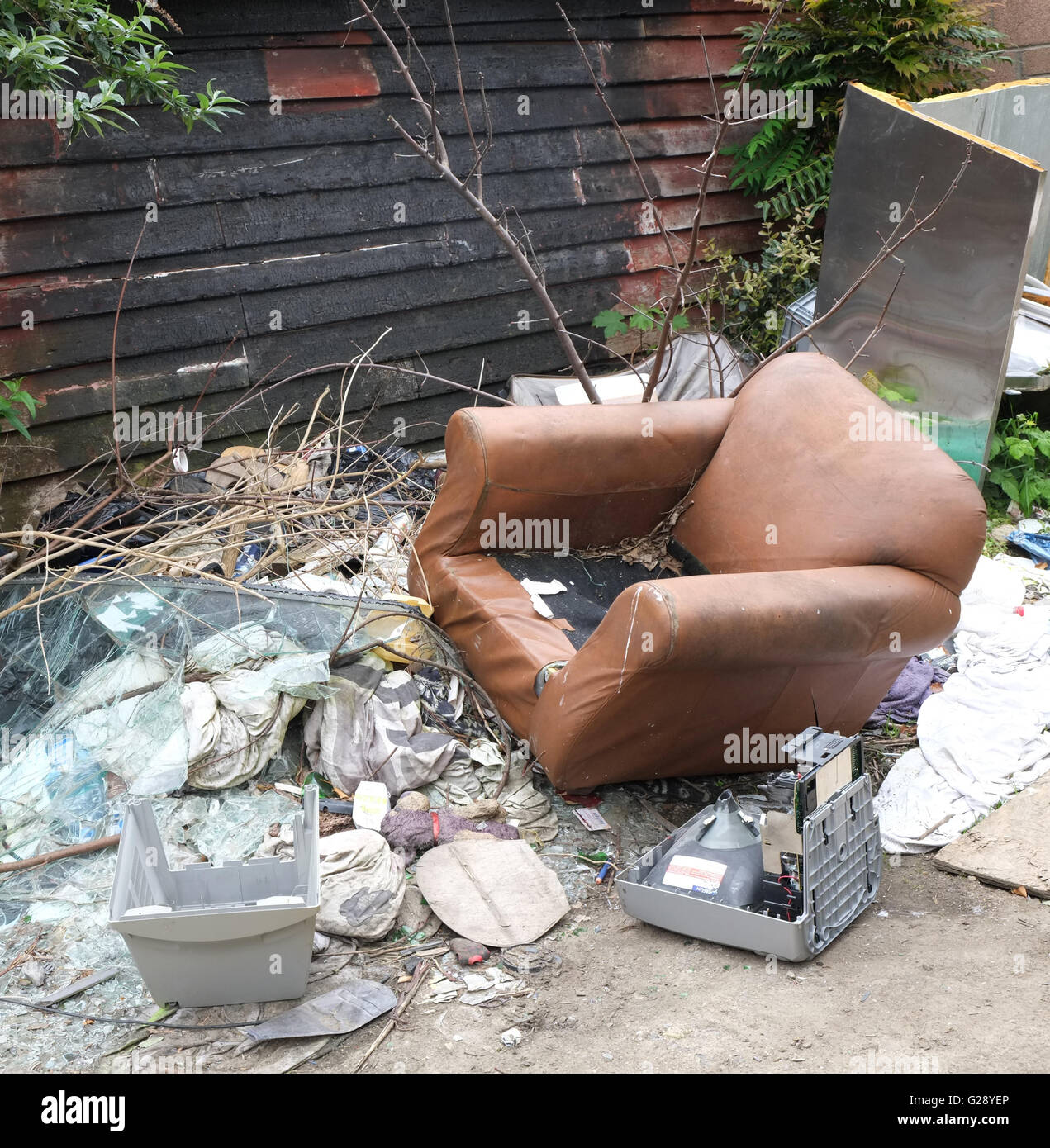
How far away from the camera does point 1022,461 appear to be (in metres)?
4.86

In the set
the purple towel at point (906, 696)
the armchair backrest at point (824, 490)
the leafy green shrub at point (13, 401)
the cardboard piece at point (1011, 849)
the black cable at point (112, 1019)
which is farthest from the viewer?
the leafy green shrub at point (13, 401)

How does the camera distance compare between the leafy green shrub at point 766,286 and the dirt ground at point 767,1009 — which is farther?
the leafy green shrub at point 766,286

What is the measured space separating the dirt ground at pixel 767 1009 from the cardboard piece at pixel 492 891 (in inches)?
3.3

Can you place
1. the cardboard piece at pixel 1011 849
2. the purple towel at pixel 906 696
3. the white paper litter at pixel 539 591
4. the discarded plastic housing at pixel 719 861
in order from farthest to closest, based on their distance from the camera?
the purple towel at pixel 906 696 < the white paper litter at pixel 539 591 < the cardboard piece at pixel 1011 849 < the discarded plastic housing at pixel 719 861

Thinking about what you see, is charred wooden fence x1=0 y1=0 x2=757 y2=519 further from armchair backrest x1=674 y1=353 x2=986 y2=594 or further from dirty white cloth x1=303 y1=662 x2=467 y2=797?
armchair backrest x1=674 y1=353 x2=986 y2=594

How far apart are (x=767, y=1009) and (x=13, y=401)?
11.2ft

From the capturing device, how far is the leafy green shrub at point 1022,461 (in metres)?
4.81

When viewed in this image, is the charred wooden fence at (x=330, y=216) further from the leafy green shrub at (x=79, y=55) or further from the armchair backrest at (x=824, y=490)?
the armchair backrest at (x=824, y=490)

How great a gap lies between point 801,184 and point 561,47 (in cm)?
150

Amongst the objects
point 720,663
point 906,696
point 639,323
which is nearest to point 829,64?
point 639,323

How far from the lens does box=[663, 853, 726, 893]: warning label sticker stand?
239 cm

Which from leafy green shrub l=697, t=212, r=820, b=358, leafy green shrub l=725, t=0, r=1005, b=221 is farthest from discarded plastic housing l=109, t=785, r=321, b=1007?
leafy green shrub l=725, t=0, r=1005, b=221

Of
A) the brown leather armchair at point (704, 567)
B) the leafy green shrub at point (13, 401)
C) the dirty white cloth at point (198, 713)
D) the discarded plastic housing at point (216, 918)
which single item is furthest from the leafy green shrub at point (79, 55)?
the discarded plastic housing at point (216, 918)

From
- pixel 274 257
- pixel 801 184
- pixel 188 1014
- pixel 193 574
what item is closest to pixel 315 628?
pixel 193 574
